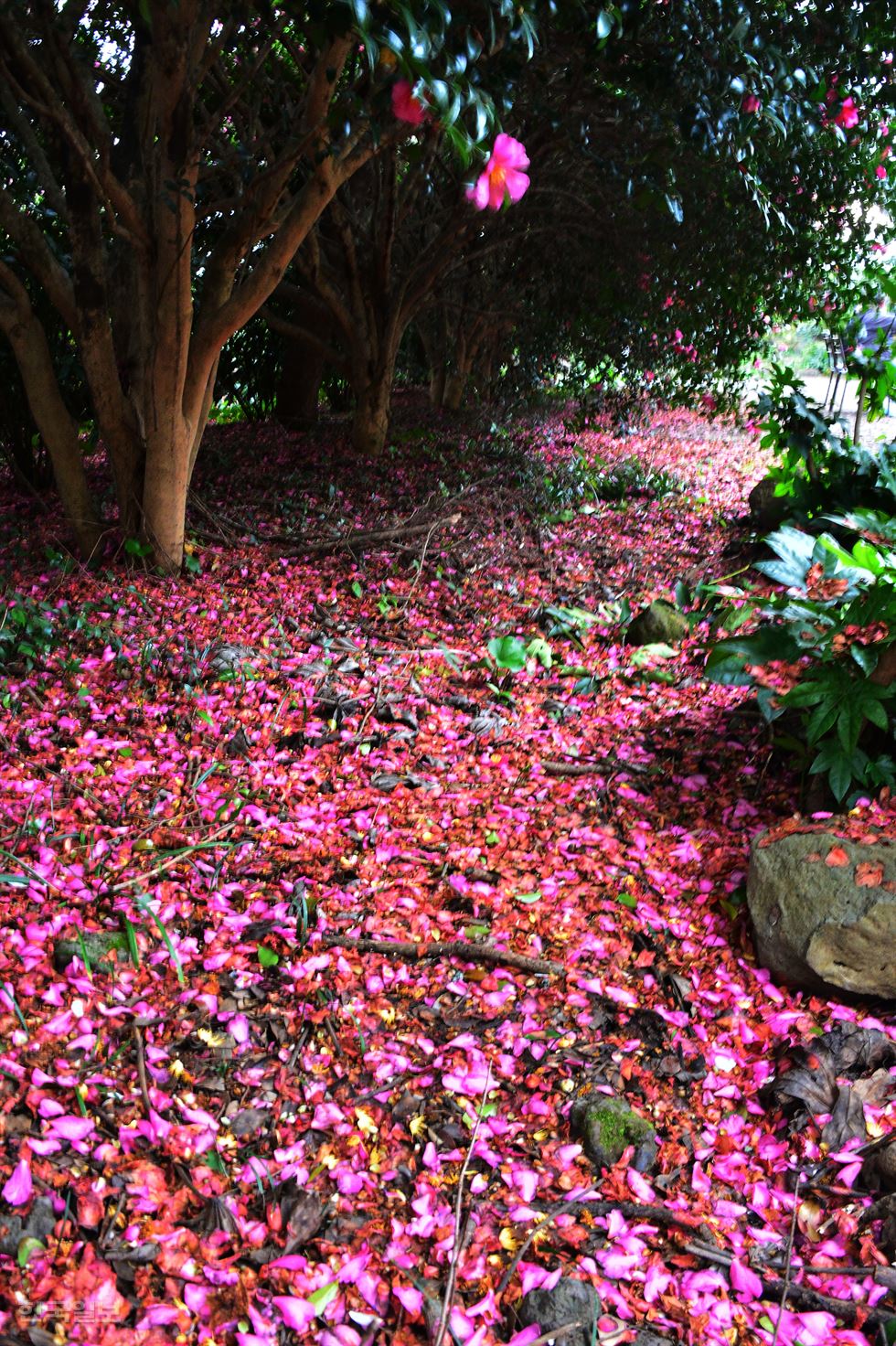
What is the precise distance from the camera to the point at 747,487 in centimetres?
741

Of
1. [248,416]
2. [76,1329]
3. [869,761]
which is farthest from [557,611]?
[248,416]

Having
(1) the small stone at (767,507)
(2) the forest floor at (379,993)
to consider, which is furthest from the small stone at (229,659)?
(1) the small stone at (767,507)

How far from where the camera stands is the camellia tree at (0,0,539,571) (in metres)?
3.33

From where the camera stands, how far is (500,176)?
2.31m

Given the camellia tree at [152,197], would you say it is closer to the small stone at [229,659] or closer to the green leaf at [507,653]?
the small stone at [229,659]

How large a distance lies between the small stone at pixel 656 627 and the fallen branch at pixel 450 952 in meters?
2.24

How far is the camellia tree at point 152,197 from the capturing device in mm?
3334

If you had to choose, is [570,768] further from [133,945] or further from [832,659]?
[133,945]

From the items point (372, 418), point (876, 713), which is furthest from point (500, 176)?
point (372, 418)

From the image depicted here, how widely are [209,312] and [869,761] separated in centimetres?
309

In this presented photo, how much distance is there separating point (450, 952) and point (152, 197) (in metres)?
3.06

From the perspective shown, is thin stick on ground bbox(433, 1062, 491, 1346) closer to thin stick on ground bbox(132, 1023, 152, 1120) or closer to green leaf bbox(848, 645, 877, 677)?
thin stick on ground bbox(132, 1023, 152, 1120)

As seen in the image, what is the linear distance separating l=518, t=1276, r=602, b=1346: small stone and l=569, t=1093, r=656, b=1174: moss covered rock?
12.2 inches

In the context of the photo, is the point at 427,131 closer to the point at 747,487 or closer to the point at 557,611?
the point at 557,611
